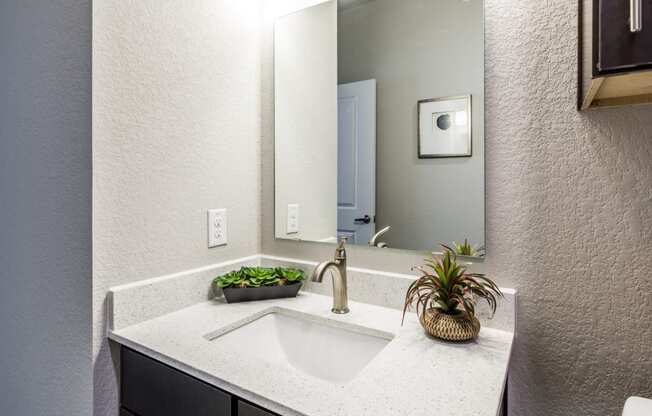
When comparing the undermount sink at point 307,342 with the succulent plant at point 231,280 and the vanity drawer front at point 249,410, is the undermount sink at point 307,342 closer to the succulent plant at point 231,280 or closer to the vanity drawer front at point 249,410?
the succulent plant at point 231,280

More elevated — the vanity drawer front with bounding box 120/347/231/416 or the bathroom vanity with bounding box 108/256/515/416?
the bathroom vanity with bounding box 108/256/515/416

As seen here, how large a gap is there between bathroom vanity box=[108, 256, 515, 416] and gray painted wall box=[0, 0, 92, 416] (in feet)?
0.52

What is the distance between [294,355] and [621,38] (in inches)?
39.8

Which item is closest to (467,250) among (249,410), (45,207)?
(249,410)

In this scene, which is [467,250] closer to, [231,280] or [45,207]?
[231,280]

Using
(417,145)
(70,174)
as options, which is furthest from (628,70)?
(70,174)

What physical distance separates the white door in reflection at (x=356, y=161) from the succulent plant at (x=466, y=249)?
26 centimetres

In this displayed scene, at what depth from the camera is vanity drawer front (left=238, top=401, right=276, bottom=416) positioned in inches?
26.0

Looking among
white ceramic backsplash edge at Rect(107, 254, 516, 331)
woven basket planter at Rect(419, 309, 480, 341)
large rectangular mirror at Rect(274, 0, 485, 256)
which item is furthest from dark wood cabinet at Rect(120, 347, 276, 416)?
large rectangular mirror at Rect(274, 0, 485, 256)

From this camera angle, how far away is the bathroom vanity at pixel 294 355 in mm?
645

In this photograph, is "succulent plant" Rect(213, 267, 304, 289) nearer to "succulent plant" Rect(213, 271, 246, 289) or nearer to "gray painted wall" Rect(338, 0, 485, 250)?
"succulent plant" Rect(213, 271, 246, 289)

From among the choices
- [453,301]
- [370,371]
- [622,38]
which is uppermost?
[622,38]

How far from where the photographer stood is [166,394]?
32.0 inches

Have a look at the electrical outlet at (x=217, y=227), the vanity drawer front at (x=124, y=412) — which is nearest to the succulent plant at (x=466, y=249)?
the electrical outlet at (x=217, y=227)
